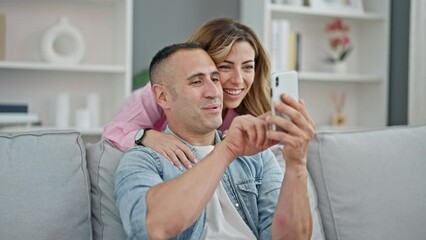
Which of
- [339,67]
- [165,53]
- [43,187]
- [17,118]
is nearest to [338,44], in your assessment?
[339,67]

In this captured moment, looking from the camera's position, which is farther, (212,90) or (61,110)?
(61,110)

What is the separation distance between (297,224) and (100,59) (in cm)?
217

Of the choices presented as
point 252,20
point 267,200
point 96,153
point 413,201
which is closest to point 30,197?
point 96,153

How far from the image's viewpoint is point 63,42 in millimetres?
3400

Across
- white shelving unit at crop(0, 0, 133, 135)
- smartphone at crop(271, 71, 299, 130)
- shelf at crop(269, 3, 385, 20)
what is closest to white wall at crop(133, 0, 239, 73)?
white shelving unit at crop(0, 0, 133, 135)

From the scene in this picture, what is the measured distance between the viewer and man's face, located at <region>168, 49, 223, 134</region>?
5.60ft

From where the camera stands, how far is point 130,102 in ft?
7.43

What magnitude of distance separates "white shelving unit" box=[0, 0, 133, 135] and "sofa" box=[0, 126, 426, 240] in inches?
58.0

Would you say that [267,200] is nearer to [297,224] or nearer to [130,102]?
[297,224]

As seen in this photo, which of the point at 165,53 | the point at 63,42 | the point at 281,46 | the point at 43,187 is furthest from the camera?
the point at 281,46

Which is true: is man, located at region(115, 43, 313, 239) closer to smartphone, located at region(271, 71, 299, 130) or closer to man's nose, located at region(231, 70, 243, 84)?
smartphone, located at region(271, 71, 299, 130)

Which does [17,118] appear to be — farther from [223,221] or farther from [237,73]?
[223,221]

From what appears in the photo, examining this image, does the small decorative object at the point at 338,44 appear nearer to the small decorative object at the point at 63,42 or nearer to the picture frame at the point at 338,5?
the picture frame at the point at 338,5

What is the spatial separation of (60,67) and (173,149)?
5.44 feet
